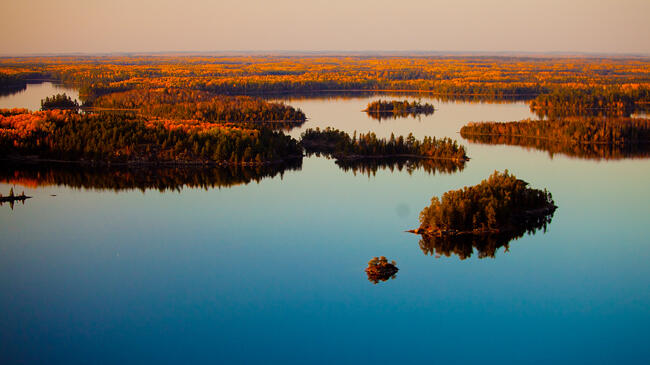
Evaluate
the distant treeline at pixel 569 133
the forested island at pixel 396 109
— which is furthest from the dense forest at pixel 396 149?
the forested island at pixel 396 109

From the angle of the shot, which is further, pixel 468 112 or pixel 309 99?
pixel 309 99

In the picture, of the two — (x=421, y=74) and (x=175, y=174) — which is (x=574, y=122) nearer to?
(x=175, y=174)

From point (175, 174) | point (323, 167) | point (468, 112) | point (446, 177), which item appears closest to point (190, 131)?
point (175, 174)

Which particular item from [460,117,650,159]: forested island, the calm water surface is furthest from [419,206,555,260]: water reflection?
the calm water surface

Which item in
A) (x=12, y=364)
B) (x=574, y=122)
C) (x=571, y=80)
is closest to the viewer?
(x=12, y=364)

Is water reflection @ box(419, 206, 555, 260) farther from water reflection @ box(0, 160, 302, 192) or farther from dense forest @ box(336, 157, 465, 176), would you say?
water reflection @ box(0, 160, 302, 192)

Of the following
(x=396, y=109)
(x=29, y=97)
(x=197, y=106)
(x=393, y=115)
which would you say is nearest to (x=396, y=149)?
Result: (x=197, y=106)

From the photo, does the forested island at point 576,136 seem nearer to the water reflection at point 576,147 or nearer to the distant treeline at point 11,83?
the water reflection at point 576,147
